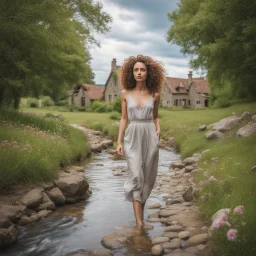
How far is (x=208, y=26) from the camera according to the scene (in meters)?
21.5

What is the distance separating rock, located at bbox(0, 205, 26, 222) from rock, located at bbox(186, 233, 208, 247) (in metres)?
3.15

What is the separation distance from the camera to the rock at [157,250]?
4.88m

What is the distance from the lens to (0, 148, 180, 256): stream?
5.32 metres

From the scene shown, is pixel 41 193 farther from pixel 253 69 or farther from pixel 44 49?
pixel 253 69

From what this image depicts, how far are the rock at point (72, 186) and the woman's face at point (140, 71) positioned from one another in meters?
3.45

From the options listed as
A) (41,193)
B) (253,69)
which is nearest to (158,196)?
(41,193)

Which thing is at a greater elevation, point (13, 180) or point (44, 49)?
A: point (44, 49)

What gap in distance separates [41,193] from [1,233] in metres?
2.19

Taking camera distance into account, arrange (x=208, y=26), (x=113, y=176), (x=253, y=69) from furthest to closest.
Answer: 1. (x=208, y=26)
2. (x=253, y=69)
3. (x=113, y=176)

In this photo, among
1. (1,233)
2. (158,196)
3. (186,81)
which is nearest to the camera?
(1,233)

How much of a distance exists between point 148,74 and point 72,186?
353 cm

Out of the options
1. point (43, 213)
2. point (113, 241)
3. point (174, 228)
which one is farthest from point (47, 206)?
point (174, 228)

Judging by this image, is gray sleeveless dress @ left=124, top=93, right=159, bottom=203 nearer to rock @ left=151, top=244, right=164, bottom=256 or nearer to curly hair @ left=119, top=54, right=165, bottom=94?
curly hair @ left=119, top=54, right=165, bottom=94

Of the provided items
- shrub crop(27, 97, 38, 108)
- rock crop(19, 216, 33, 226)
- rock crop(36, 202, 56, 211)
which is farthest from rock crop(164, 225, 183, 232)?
shrub crop(27, 97, 38, 108)
